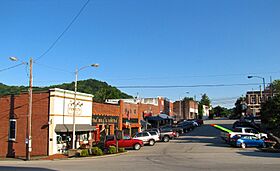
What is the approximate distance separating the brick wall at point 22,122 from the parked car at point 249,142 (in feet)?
61.6

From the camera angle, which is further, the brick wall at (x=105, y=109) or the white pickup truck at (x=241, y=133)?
the brick wall at (x=105, y=109)

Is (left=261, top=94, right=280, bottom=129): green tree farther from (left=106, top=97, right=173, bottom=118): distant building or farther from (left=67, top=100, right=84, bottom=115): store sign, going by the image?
(left=106, top=97, right=173, bottom=118): distant building

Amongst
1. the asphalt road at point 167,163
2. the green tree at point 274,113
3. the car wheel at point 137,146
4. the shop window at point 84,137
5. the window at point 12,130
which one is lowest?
the car wheel at point 137,146

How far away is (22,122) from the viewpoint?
105 feet

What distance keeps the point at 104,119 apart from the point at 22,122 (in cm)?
1192

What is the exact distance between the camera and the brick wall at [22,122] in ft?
100

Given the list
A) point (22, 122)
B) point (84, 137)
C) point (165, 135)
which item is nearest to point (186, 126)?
point (165, 135)

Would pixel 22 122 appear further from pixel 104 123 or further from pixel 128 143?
pixel 104 123

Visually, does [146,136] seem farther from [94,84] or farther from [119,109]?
[94,84]

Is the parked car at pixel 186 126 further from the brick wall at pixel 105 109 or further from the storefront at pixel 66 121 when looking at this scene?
the storefront at pixel 66 121

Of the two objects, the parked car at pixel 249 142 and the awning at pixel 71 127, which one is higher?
the awning at pixel 71 127

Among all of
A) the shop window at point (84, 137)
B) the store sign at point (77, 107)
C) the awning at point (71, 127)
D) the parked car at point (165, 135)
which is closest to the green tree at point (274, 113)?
the parked car at point (165, 135)

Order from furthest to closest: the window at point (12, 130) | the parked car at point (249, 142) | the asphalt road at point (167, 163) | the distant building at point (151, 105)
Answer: the distant building at point (151, 105)
the window at point (12, 130)
the parked car at point (249, 142)
the asphalt road at point (167, 163)

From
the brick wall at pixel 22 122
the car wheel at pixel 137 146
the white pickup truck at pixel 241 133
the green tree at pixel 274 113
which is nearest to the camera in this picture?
the brick wall at pixel 22 122
